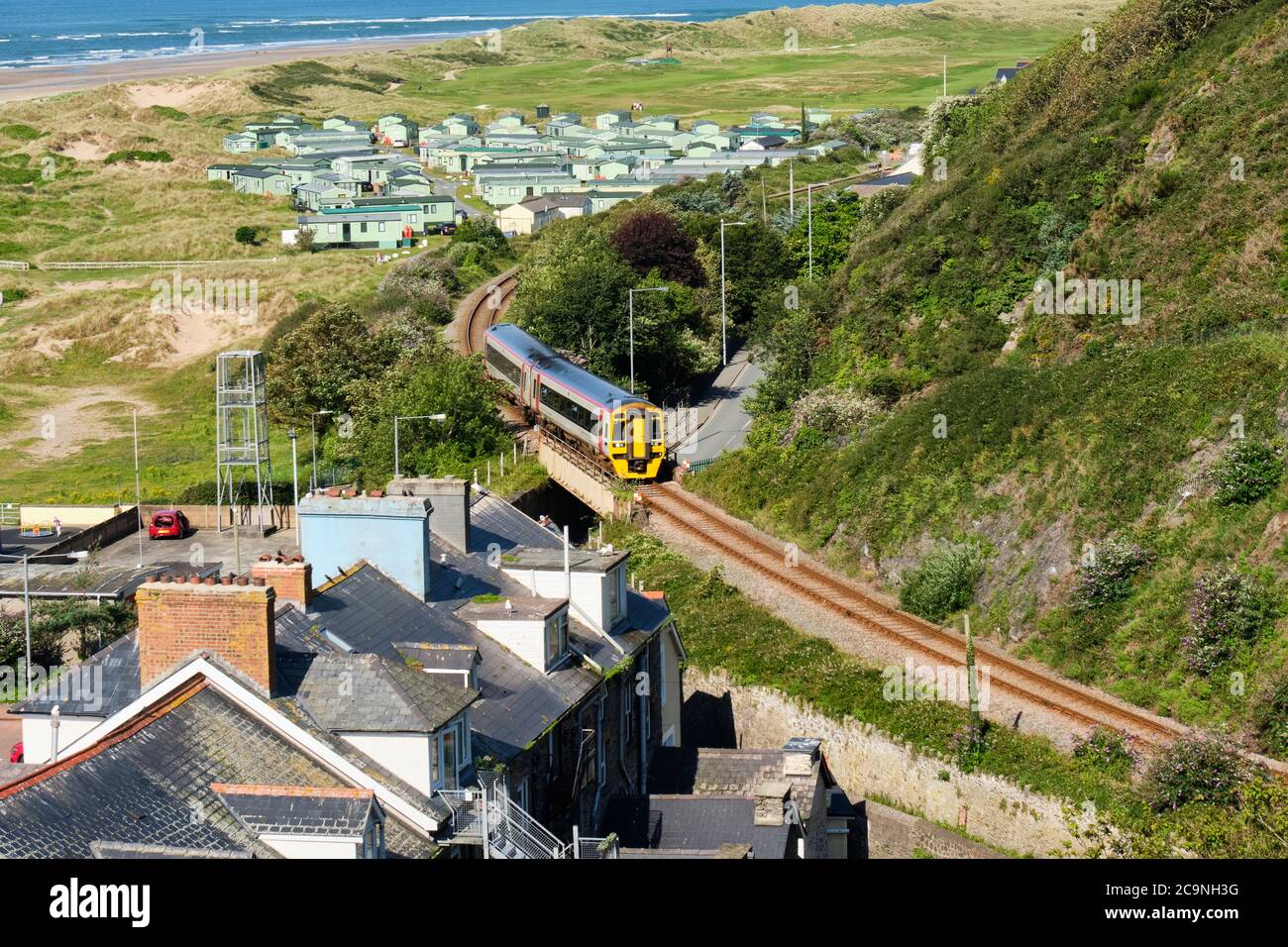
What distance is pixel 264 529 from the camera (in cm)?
5797

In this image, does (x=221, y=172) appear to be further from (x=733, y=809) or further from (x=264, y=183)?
(x=733, y=809)

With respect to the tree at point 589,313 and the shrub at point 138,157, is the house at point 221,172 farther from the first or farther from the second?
the tree at point 589,313

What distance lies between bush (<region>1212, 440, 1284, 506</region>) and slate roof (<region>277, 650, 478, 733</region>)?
2619cm

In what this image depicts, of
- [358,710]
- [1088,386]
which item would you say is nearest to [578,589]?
[358,710]

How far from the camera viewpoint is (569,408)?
6162 centimetres

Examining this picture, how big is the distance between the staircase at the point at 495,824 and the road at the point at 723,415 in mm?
40695

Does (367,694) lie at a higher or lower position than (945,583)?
higher

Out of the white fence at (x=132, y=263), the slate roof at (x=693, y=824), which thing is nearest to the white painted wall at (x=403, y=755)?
the slate roof at (x=693, y=824)

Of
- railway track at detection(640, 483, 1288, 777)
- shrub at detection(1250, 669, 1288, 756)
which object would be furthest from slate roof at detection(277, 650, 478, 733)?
shrub at detection(1250, 669, 1288, 756)

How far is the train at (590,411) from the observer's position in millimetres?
58156

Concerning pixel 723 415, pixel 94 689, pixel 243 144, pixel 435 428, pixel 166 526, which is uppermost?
pixel 243 144

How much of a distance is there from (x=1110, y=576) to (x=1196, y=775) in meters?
10.1
